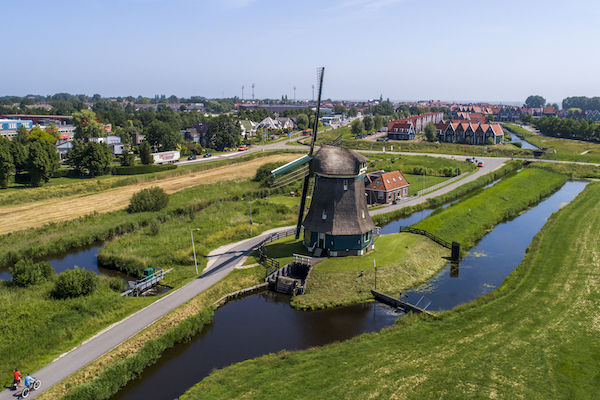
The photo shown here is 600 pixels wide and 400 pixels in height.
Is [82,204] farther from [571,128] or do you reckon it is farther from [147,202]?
[571,128]

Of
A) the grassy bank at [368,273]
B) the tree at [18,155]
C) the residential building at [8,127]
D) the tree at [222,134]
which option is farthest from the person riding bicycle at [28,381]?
the residential building at [8,127]

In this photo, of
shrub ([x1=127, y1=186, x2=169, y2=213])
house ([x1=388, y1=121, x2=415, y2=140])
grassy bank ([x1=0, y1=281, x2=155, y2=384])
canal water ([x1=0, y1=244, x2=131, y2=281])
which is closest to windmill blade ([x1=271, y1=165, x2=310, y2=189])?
grassy bank ([x1=0, y1=281, x2=155, y2=384])

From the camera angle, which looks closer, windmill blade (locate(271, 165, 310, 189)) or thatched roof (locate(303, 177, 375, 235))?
windmill blade (locate(271, 165, 310, 189))

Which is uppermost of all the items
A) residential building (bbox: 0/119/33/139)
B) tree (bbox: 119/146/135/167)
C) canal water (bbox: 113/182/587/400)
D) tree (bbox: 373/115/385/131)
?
tree (bbox: 373/115/385/131)

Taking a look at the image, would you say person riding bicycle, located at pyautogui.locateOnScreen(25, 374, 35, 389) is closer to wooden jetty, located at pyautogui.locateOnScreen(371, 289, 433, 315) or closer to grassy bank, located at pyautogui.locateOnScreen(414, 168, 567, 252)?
wooden jetty, located at pyautogui.locateOnScreen(371, 289, 433, 315)

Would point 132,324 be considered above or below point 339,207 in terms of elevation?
below

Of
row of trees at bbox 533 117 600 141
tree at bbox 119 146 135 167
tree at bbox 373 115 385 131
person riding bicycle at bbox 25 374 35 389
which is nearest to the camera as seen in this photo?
person riding bicycle at bbox 25 374 35 389

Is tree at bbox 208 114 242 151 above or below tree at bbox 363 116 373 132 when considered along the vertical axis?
below

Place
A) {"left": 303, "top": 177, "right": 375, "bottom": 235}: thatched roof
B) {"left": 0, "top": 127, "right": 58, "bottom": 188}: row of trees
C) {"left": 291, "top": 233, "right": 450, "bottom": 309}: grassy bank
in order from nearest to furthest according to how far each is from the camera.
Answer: {"left": 291, "top": 233, "right": 450, "bottom": 309}: grassy bank → {"left": 303, "top": 177, "right": 375, "bottom": 235}: thatched roof → {"left": 0, "top": 127, "right": 58, "bottom": 188}: row of trees

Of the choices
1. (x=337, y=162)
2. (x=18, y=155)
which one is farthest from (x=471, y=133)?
(x=18, y=155)

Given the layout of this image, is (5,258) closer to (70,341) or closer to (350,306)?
(70,341)
